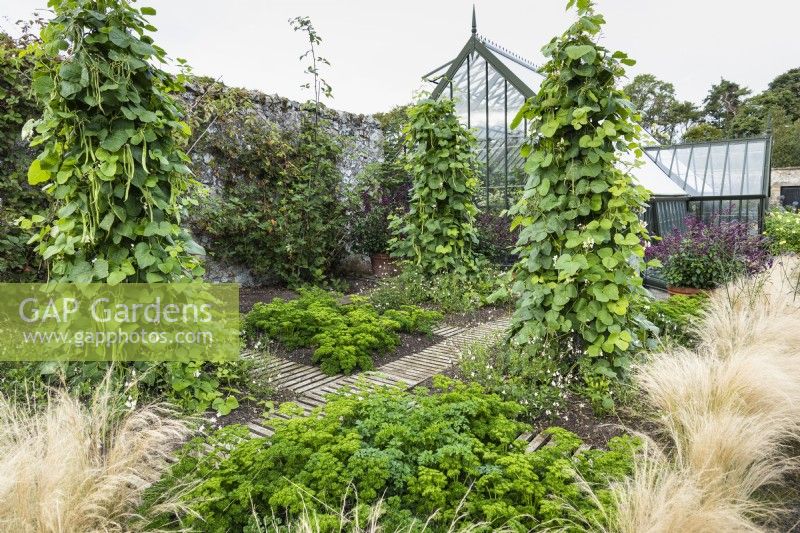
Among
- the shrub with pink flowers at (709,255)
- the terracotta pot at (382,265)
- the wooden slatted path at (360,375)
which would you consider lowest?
the wooden slatted path at (360,375)

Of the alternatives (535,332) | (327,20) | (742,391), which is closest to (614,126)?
(535,332)

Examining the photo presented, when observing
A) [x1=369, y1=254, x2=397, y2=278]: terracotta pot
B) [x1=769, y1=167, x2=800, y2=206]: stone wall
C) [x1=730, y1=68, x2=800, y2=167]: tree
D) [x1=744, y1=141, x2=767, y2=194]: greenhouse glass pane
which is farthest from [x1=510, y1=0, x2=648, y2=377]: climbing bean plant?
[x1=730, y1=68, x2=800, y2=167]: tree

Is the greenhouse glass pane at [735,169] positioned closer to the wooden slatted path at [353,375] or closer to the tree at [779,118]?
the wooden slatted path at [353,375]

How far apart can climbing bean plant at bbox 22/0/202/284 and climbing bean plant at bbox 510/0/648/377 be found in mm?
2192

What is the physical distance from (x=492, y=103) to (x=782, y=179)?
61.4 feet

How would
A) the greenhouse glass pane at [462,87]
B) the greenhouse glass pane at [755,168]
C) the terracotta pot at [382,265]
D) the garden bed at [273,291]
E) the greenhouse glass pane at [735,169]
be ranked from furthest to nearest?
1. the greenhouse glass pane at [735,169]
2. the greenhouse glass pane at [755,168]
3. the greenhouse glass pane at [462,87]
4. the terracotta pot at [382,265]
5. the garden bed at [273,291]

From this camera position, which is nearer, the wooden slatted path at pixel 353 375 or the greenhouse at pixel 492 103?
the wooden slatted path at pixel 353 375

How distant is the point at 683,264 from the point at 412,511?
482 centimetres

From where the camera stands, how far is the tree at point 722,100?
27.6 m

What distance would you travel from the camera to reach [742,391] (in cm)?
230

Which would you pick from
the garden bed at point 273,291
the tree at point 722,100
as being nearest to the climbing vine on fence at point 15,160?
the garden bed at point 273,291

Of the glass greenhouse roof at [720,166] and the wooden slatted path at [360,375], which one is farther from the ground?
the glass greenhouse roof at [720,166]

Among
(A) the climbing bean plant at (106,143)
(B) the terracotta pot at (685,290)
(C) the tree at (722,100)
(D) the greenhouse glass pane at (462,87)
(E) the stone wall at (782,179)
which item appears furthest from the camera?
(C) the tree at (722,100)

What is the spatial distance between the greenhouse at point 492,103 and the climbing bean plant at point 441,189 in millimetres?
1244
